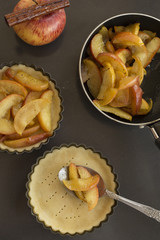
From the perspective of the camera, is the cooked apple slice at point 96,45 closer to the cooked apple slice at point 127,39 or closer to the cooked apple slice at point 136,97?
the cooked apple slice at point 127,39

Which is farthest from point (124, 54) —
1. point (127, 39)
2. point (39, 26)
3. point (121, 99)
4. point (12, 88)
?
point (12, 88)

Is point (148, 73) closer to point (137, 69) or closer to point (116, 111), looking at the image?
point (137, 69)

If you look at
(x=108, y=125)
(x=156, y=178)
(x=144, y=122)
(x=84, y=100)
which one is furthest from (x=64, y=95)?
(x=156, y=178)

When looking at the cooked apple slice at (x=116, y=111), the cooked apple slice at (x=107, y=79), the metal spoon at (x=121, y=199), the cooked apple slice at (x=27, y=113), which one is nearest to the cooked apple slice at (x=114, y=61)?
the cooked apple slice at (x=107, y=79)

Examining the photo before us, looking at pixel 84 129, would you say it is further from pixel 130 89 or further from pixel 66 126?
pixel 130 89

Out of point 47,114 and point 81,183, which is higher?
point 47,114

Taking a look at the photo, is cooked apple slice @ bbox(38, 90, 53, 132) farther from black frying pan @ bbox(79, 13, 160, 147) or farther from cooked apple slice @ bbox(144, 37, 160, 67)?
cooked apple slice @ bbox(144, 37, 160, 67)
